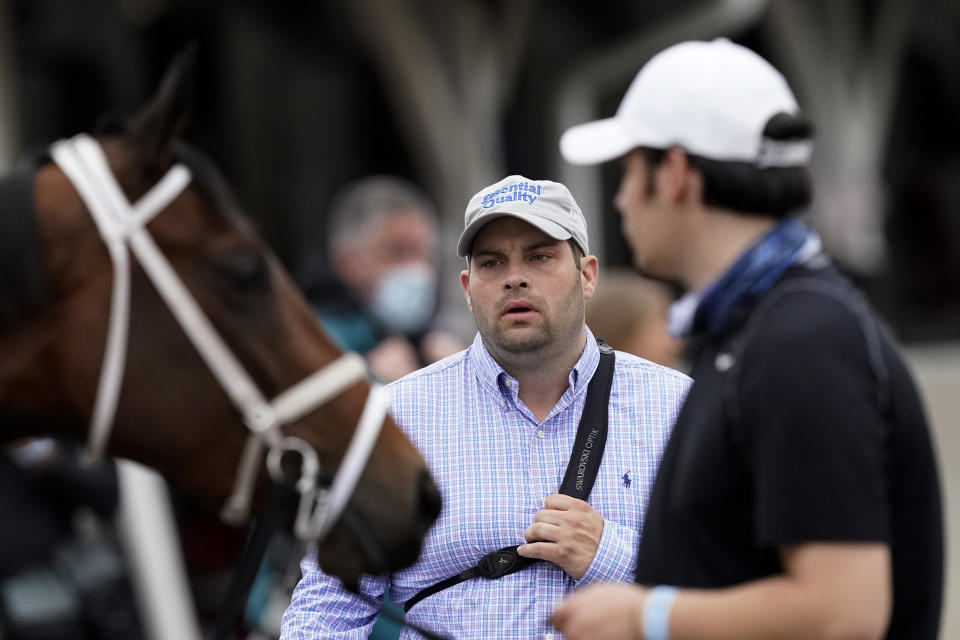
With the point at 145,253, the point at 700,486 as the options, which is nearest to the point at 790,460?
the point at 700,486

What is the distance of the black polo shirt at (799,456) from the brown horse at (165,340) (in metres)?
0.58

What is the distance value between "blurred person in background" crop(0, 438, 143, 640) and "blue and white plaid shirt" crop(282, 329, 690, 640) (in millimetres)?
1988

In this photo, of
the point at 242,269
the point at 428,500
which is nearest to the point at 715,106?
the point at 428,500

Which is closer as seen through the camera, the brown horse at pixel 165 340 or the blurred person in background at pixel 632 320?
the brown horse at pixel 165 340

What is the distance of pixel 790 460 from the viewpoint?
1.44 m

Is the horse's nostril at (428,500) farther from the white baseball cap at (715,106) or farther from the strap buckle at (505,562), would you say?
the white baseball cap at (715,106)

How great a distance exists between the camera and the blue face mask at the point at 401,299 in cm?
368

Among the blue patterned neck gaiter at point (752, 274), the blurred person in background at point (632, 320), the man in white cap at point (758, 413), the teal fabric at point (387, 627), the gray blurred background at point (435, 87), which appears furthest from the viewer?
the gray blurred background at point (435, 87)

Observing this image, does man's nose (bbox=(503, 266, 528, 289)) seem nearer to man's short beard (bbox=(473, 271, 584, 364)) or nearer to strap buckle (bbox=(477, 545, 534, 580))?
man's short beard (bbox=(473, 271, 584, 364))

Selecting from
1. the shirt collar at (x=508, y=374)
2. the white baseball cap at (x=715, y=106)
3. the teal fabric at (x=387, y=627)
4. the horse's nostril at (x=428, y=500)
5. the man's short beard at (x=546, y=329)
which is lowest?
the teal fabric at (x=387, y=627)

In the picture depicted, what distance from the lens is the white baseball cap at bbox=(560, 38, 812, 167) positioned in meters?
1.58

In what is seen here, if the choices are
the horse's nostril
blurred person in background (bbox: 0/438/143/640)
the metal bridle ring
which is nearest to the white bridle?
the metal bridle ring

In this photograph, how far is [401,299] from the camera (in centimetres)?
366

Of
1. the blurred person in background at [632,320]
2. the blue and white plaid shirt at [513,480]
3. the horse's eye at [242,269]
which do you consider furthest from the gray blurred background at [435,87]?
the blue and white plaid shirt at [513,480]
